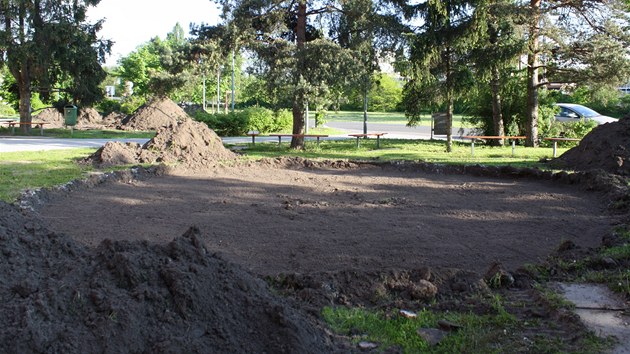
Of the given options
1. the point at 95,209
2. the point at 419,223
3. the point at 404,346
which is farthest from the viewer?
the point at 95,209

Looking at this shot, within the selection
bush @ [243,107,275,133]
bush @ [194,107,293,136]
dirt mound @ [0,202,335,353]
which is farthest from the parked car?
dirt mound @ [0,202,335,353]

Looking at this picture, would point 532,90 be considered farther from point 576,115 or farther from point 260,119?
point 260,119

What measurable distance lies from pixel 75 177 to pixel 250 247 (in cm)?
675

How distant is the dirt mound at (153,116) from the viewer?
1284 inches

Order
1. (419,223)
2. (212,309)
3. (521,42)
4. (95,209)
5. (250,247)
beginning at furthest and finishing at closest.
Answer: (521,42), (95,209), (419,223), (250,247), (212,309)

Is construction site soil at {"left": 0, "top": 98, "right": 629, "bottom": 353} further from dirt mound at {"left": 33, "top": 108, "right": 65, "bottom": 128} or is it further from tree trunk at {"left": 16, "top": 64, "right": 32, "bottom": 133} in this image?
dirt mound at {"left": 33, "top": 108, "right": 65, "bottom": 128}

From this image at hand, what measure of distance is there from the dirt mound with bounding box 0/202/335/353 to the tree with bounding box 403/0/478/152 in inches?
633

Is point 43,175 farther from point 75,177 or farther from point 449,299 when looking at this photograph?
point 449,299

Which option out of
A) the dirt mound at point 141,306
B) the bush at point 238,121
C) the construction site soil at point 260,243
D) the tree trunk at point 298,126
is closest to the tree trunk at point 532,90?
the construction site soil at point 260,243

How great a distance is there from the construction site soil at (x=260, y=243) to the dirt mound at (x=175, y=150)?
0.19ft

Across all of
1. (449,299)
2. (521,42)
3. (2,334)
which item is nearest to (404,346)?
(449,299)

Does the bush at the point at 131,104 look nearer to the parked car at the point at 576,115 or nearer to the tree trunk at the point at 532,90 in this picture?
the parked car at the point at 576,115

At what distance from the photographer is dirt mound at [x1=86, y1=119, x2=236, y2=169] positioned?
1597 centimetres

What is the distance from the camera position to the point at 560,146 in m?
22.1
